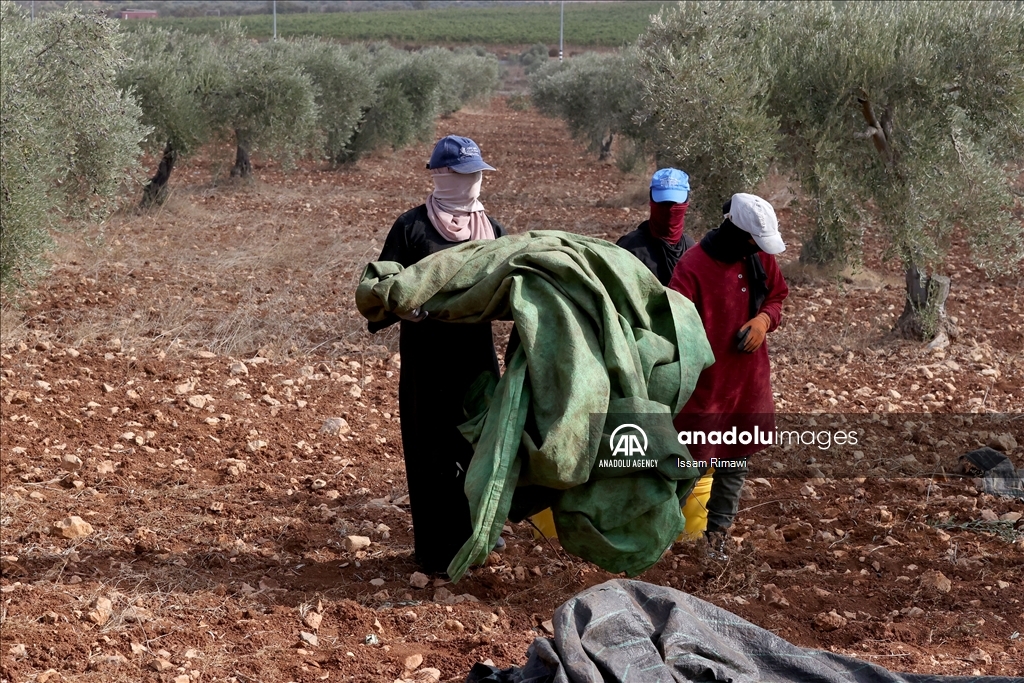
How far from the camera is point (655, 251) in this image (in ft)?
14.9

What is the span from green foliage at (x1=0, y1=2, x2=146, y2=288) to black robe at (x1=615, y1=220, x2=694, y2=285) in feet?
17.6

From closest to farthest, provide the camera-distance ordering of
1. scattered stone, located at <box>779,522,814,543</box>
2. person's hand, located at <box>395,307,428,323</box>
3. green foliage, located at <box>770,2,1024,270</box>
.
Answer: person's hand, located at <box>395,307,428,323</box>
scattered stone, located at <box>779,522,814,543</box>
green foliage, located at <box>770,2,1024,270</box>

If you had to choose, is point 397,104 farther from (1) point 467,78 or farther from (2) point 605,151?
(1) point 467,78

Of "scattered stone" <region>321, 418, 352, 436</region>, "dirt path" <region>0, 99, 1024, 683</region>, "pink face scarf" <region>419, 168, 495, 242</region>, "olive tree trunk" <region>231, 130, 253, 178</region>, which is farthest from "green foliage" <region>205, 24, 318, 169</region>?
"pink face scarf" <region>419, 168, 495, 242</region>

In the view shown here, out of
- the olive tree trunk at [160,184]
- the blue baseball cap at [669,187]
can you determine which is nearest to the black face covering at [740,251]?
the blue baseball cap at [669,187]

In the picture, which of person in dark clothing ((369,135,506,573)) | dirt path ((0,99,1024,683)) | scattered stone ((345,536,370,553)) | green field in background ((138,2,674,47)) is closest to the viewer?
dirt path ((0,99,1024,683))

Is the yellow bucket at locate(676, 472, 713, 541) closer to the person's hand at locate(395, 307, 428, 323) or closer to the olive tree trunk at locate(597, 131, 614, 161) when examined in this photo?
the person's hand at locate(395, 307, 428, 323)

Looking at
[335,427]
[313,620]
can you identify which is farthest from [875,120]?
[313,620]

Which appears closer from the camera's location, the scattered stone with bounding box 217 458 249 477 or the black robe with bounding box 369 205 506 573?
the black robe with bounding box 369 205 506 573

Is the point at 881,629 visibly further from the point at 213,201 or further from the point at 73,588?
the point at 213,201

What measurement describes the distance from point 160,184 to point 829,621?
1263cm

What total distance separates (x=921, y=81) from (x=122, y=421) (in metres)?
6.52

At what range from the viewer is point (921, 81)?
323 inches

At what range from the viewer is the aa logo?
3375 millimetres
